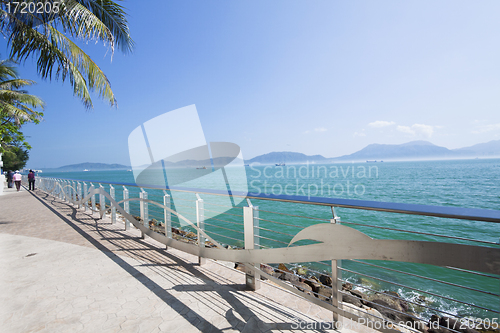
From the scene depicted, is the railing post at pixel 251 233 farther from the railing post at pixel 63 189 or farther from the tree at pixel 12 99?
the tree at pixel 12 99

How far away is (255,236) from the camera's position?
2.79 meters

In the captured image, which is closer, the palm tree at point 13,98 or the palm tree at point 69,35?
the palm tree at point 69,35

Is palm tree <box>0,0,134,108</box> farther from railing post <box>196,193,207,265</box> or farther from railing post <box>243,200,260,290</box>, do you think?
railing post <box>243,200,260,290</box>

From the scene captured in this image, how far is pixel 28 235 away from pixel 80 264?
3048 millimetres

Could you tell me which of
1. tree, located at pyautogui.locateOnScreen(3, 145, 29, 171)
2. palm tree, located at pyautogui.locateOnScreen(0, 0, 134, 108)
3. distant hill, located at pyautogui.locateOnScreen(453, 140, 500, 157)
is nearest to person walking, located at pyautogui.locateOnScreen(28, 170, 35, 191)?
palm tree, located at pyautogui.locateOnScreen(0, 0, 134, 108)

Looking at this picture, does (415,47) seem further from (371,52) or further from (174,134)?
(174,134)

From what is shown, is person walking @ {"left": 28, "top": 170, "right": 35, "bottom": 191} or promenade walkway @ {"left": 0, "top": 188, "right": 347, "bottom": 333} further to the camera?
person walking @ {"left": 28, "top": 170, "right": 35, "bottom": 191}

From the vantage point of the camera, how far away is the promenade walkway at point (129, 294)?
227cm

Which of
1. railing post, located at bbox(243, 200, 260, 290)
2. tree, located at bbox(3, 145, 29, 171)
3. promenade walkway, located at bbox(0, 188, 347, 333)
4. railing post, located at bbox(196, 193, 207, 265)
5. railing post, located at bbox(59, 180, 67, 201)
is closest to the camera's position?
promenade walkway, located at bbox(0, 188, 347, 333)

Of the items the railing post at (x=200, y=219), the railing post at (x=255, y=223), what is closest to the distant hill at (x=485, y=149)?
the railing post at (x=255, y=223)

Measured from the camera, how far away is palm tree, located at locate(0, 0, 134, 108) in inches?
195

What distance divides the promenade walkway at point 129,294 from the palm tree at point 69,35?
4189 mm

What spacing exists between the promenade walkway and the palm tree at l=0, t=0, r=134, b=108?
419 centimetres

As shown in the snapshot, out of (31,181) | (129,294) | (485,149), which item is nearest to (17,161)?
(31,181)
